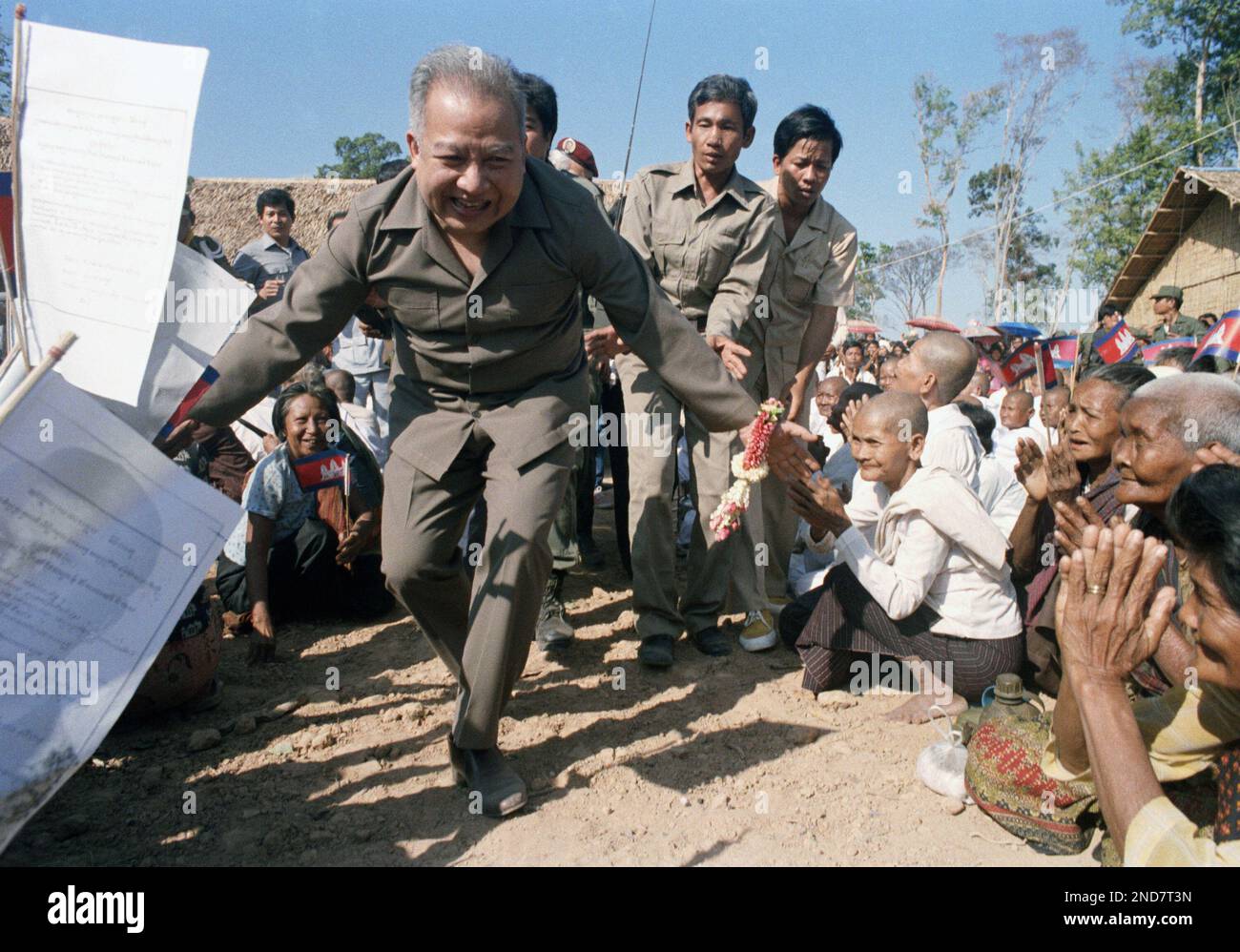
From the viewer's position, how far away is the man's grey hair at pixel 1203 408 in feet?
8.26

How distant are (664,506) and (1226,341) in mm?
3635

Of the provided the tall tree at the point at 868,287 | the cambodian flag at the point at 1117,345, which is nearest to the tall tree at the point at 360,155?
the tall tree at the point at 868,287

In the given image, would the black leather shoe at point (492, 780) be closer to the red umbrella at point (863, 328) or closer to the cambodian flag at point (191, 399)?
the cambodian flag at point (191, 399)

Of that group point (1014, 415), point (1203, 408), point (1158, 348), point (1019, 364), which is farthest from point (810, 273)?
point (1019, 364)

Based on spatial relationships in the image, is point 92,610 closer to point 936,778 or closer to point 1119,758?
point 1119,758

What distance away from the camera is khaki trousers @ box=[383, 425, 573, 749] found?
2.65 m

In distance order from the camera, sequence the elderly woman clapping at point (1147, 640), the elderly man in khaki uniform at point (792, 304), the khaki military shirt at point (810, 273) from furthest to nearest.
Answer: the khaki military shirt at point (810, 273) → the elderly man in khaki uniform at point (792, 304) → the elderly woman clapping at point (1147, 640)

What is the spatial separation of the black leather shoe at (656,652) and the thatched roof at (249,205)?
471 inches

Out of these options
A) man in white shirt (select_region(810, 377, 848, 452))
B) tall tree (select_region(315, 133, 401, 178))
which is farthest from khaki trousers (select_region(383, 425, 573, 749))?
tall tree (select_region(315, 133, 401, 178))

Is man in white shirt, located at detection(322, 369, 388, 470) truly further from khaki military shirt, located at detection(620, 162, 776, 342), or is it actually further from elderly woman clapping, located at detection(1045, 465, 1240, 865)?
elderly woman clapping, located at detection(1045, 465, 1240, 865)

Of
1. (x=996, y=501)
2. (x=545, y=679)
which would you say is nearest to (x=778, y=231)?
(x=996, y=501)

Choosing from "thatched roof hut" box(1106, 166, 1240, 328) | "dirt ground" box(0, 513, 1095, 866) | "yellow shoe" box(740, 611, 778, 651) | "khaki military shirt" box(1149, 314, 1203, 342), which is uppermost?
"thatched roof hut" box(1106, 166, 1240, 328)

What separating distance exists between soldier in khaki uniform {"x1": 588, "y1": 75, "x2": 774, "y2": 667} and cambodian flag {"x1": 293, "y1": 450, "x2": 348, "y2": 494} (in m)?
1.51

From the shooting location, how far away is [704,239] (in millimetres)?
4008
